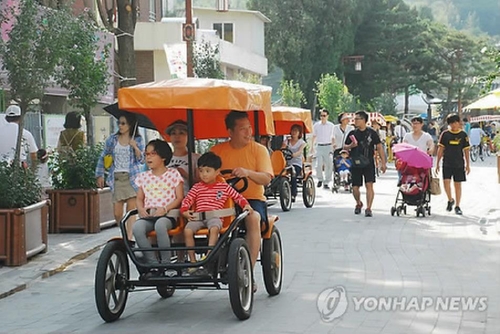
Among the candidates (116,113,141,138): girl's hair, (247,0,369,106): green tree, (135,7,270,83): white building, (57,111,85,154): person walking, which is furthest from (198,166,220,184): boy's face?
(247,0,369,106): green tree

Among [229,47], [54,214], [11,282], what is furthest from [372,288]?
[229,47]

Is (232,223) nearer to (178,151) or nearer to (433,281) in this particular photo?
(178,151)

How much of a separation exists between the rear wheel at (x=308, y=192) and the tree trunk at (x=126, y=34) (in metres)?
5.14

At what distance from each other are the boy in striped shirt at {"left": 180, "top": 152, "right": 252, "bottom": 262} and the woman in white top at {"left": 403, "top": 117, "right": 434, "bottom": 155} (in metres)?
9.95

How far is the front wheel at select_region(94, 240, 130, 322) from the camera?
8422 mm

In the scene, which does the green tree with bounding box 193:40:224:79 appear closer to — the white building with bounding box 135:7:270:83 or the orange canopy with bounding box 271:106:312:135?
the white building with bounding box 135:7:270:83

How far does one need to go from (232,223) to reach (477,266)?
4040 millimetres

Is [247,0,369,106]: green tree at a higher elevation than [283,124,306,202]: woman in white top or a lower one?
higher

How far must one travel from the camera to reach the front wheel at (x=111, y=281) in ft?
27.6

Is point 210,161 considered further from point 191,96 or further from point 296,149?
point 296,149

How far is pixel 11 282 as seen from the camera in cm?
1112

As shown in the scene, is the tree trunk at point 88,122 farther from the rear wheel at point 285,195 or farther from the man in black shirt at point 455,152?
the man in black shirt at point 455,152

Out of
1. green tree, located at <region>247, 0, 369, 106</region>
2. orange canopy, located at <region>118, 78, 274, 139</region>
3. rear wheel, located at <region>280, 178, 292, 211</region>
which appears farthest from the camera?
green tree, located at <region>247, 0, 369, 106</region>

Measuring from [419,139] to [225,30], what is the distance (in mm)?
40504
